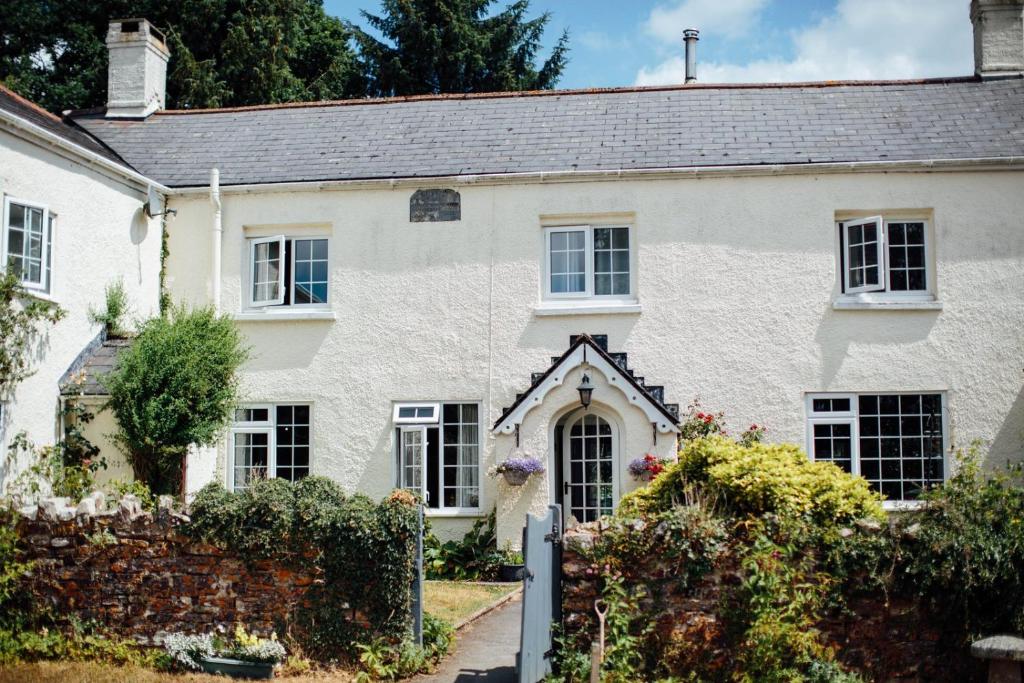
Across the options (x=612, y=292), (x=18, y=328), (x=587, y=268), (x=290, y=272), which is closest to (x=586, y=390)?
(x=612, y=292)

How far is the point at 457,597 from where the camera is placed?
14352 millimetres

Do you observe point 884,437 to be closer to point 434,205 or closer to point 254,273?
point 434,205

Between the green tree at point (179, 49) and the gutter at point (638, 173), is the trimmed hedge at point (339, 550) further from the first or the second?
the green tree at point (179, 49)

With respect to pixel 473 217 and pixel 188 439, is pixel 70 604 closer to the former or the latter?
pixel 188 439

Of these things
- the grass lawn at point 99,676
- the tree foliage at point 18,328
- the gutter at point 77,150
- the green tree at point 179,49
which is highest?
the green tree at point 179,49

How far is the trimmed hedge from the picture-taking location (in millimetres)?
10297

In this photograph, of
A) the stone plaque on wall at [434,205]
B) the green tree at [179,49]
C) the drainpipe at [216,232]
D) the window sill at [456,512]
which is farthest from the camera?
the green tree at [179,49]

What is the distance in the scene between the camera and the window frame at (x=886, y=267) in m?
17.6

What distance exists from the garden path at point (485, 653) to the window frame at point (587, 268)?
20.8ft

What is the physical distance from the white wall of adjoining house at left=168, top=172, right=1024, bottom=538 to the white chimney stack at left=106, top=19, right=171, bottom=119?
4.27 meters

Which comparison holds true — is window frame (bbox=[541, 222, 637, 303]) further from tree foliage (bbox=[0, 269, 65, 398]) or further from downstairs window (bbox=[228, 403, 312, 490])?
Answer: tree foliage (bbox=[0, 269, 65, 398])

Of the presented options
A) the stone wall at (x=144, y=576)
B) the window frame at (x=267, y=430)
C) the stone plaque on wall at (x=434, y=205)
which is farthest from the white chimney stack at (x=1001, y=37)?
the stone wall at (x=144, y=576)

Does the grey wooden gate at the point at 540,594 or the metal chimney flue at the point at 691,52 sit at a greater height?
the metal chimney flue at the point at 691,52

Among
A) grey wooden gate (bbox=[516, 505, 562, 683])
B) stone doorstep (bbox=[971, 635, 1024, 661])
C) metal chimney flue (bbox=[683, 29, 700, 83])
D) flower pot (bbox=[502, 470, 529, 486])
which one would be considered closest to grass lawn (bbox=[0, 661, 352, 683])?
grey wooden gate (bbox=[516, 505, 562, 683])
